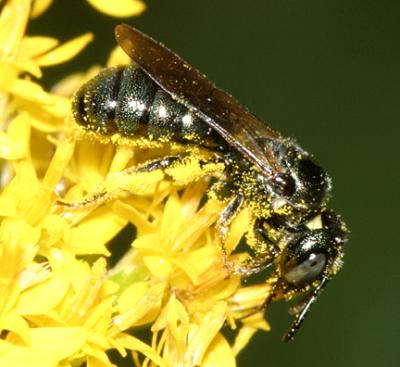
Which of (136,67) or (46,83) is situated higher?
(136,67)

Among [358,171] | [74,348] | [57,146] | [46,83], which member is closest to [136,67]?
[57,146]

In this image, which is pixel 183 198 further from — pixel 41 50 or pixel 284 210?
pixel 41 50

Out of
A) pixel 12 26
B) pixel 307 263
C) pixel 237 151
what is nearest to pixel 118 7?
pixel 12 26

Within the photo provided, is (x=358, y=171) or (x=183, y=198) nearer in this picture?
(x=183, y=198)

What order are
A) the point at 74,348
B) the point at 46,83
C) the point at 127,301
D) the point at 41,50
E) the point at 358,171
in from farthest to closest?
the point at 358,171 < the point at 46,83 < the point at 41,50 < the point at 127,301 < the point at 74,348

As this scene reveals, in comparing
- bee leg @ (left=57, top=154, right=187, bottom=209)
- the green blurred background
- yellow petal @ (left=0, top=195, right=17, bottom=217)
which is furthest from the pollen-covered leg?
the green blurred background

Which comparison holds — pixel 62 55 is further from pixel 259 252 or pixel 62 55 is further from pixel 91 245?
pixel 259 252

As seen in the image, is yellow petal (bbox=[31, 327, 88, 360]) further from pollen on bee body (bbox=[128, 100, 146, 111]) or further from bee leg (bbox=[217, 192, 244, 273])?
pollen on bee body (bbox=[128, 100, 146, 111])
